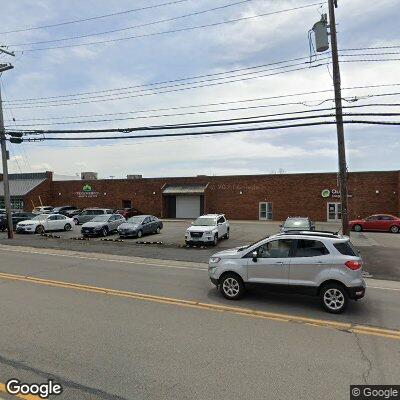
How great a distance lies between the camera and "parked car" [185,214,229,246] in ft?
67.3

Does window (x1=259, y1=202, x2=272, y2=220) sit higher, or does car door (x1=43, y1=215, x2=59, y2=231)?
car door (x1=43, y1=215, x2=59, y2=231)

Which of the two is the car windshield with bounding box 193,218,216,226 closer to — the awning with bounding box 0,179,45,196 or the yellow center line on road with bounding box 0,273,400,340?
the yellow center line on road with bounding box 0,273,400,340

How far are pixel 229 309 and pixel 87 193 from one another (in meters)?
43.0

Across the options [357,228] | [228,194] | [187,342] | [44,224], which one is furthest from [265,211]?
[187,342]

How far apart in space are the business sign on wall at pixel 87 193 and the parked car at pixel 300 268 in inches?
1609

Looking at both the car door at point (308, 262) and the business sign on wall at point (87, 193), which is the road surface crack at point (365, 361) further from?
the business sign on wall at point (87, 193)

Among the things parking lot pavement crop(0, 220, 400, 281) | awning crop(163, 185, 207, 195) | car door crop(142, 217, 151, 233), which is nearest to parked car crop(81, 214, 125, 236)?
car door crop(142, 217, 151, 233)

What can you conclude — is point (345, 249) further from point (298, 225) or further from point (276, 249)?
point (298, 225)

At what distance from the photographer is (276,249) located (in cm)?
889

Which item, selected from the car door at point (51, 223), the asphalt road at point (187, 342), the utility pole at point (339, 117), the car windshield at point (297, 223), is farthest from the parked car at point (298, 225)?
the car door at point (51, 223)

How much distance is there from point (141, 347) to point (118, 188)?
41836mm

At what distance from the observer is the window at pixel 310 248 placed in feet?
27.8

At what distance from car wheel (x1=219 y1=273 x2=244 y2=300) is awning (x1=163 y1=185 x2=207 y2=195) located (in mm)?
32981

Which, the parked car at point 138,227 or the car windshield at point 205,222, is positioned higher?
the car windshield at point 205,222
